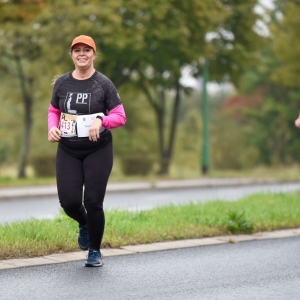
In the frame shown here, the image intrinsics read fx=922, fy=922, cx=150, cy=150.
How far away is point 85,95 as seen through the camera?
24.3 feet

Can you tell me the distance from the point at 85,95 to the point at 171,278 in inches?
63.5

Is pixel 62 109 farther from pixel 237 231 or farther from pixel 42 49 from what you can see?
pixel 42 49

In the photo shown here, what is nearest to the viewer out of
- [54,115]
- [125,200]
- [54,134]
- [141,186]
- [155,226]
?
[54,134]

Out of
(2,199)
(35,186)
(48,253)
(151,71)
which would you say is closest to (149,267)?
(48,253)

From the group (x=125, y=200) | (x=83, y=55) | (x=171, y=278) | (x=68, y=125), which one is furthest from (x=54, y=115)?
(x=125, y=200)

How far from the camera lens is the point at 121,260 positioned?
8.18m

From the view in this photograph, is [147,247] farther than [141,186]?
No

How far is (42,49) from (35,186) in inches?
219

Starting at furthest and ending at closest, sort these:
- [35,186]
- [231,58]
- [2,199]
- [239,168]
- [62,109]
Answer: [239,168] < [231,58] < [35,186] < [2,199] < [62,109]

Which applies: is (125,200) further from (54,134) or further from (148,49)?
(54,134)

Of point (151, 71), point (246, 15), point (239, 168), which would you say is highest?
point (246, 15)

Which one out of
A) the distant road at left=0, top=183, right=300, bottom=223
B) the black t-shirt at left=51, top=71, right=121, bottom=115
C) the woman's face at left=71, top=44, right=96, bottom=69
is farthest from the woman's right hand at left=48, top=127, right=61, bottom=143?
the distant road at left=0, top=183, right=300, bottom=223

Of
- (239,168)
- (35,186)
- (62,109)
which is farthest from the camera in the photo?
(239,168)

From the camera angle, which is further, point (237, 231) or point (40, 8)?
point (40, 8)
